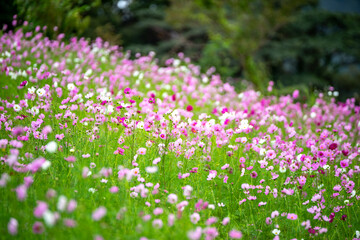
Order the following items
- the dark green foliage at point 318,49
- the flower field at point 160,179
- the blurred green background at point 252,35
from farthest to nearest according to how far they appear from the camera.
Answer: the dark green foliage at point 318,49
the blurred green background at point 252,35
the flower field at point 160,179

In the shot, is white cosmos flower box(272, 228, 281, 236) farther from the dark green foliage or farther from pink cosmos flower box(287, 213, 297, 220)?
the dark green foliage

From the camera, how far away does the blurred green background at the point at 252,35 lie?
12.2m

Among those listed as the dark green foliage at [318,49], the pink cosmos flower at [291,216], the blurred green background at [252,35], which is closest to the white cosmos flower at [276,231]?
the pink cosmos flower at [291,216]

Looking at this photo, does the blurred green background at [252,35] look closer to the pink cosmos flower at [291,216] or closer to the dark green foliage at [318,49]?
the dark green foliage at [318,49]

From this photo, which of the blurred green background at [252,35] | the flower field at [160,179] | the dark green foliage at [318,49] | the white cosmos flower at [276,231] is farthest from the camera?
the dark green foliage at [318,49]

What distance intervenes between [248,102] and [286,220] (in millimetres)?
2893

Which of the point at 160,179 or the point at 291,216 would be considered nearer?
the point at 291,216

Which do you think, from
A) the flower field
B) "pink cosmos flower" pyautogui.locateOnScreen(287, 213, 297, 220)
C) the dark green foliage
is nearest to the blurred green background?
the dark green foliage

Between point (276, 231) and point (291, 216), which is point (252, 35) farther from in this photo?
point (276, 231)

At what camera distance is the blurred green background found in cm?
1216

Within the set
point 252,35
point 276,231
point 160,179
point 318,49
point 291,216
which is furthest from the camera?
point 318,49

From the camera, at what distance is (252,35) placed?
12586 millimetres

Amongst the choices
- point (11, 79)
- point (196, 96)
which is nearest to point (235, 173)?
point (196, 96)

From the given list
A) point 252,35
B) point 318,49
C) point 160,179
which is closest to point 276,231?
point 160,179
